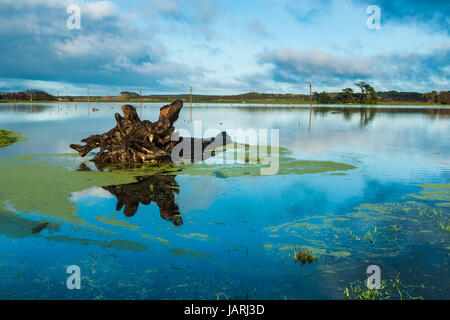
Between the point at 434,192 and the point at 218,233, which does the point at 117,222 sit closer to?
the point at 218,233

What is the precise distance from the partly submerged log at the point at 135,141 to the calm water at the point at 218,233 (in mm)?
2585

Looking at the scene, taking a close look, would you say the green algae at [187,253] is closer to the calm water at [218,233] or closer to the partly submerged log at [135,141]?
the calm water at [218,233]

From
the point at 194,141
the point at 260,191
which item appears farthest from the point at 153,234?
the point at 194,141

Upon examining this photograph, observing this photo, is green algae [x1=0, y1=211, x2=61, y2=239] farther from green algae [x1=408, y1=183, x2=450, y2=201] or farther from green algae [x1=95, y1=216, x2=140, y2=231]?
green algae [x1=408, y1=183, x2=450, y2=201]

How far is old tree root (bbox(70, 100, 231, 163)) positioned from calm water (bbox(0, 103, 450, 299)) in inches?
103

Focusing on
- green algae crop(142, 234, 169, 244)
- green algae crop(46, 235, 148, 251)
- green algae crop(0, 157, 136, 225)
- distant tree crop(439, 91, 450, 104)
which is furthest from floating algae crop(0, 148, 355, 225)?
distant tree crop(439, 91, 450, 104)

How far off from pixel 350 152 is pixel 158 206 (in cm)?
1589

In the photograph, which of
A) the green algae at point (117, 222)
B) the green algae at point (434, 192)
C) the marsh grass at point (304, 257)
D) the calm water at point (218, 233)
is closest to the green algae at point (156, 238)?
the calm water at point (218, 233)

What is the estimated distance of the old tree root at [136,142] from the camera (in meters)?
17.2

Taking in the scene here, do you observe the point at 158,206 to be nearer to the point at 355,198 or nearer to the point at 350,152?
the point at 355,198

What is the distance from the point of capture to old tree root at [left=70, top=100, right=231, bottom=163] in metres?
17.2

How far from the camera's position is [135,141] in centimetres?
1728

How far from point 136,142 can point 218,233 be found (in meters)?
10.8

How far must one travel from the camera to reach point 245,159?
1844 cm
